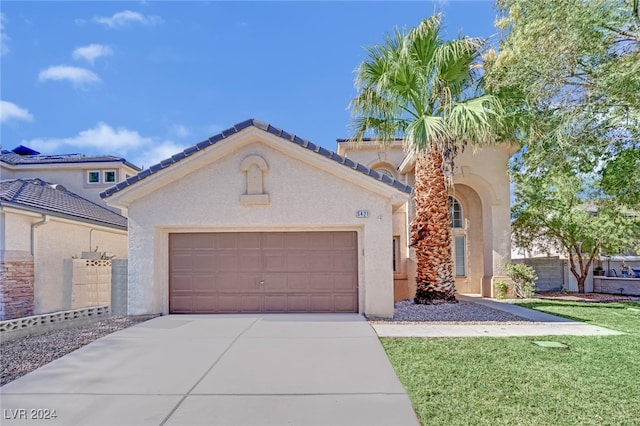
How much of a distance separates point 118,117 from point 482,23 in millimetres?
17990

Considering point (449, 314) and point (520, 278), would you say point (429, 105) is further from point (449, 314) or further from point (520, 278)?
point (520, 278)

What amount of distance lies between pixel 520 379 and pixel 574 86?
10843 mm

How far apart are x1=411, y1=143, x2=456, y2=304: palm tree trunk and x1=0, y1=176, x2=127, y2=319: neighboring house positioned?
11.9 metres

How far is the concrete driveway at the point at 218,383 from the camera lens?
4684mm

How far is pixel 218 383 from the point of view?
18.6ft

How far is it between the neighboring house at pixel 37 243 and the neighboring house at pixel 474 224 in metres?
11.5

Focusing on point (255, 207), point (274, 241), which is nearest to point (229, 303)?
point (274, 241)

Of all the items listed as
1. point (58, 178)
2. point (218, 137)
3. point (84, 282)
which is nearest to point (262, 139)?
point (218, 137)

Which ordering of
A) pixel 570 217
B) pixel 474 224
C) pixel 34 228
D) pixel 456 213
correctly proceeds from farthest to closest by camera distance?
pixel 456 213 < pixel 474 224 < pixel 570 217 < pixel 34 228

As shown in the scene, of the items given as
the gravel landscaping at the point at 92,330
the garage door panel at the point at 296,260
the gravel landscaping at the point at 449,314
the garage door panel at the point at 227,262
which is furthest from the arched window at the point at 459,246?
the garage door panel at the point at 227,262

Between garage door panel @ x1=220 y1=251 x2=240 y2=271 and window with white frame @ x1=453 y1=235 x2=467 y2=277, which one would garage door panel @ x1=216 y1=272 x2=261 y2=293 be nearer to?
garage door panel @ x1=220 y1=251 x2=240 y2=271

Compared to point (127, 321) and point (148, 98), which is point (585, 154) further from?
point (148, 98)

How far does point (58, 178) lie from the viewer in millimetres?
20297

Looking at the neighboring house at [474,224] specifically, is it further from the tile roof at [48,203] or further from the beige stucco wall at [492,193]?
the tile roof at [48,203]
